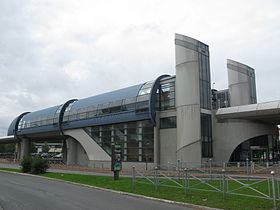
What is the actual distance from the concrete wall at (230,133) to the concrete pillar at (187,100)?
13.2ft

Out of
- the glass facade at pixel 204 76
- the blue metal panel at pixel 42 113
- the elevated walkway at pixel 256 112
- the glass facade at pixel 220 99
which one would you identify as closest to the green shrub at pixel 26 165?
the glass facade at pixel 204 76

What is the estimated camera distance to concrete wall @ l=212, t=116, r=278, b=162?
117 feet

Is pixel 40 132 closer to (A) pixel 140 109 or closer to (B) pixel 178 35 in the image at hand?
(A) pixel 140 109

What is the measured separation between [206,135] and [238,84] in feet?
34.9

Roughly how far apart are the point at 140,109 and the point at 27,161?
1532 centimetres

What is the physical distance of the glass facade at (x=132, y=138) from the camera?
39.3 metres

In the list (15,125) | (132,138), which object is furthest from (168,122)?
(15,125)

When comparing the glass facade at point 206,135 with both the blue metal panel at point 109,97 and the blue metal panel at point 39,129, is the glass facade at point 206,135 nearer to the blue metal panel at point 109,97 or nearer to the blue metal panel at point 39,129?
the blue metal panel at point 109,97

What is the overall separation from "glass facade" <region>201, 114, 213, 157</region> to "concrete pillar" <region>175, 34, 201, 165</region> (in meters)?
1.91

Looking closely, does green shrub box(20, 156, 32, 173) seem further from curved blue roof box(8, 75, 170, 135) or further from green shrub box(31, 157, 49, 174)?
curved blue roof box(8, 75, 170, 135)

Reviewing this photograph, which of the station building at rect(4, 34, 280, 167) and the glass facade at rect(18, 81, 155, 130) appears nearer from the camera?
the station building at rect(4, 34, 280, 167)

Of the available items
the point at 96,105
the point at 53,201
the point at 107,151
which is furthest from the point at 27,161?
the point at 53,201

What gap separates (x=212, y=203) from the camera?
1137 cm

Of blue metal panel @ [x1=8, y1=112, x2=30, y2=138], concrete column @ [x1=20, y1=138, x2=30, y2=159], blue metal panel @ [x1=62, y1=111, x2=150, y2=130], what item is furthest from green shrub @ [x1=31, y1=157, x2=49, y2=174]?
blue metal panel @ [x1=8, y1=112, x2=30, y2=138]
